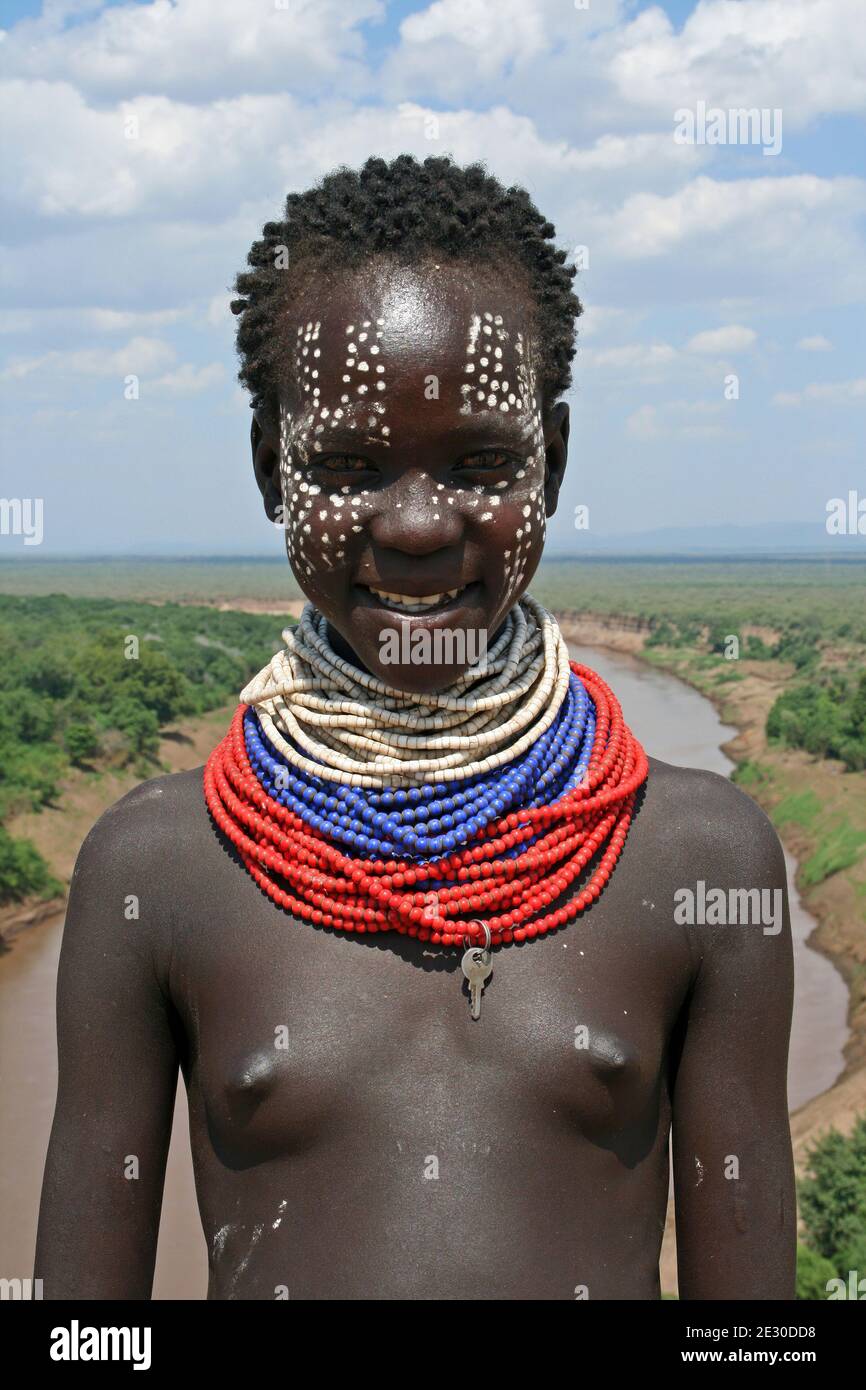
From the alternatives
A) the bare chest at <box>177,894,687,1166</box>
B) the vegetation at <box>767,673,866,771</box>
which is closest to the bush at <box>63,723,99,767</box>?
A: the vegetation at <box>767,673,866,771</box>

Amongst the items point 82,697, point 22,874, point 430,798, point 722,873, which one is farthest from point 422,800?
point 82,697

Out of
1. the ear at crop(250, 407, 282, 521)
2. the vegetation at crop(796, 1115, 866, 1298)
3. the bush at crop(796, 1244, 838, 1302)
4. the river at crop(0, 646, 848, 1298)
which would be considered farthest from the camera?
the river at crop(0, 646, 848, 1298)

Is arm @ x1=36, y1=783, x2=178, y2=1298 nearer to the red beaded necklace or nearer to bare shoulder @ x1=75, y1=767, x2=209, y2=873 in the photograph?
bare shoulder @ x1=75, y1=767, x2=209, y2=873

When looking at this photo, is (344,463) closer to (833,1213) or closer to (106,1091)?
(106,1091)

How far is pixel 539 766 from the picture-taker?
2.35m

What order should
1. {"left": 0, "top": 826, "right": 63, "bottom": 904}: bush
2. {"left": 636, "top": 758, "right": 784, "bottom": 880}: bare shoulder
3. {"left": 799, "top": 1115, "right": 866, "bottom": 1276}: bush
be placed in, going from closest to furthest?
{"left": 636, "top": 758, "right": 784, "bottom": 880}: bare shoulder
{"left": 799, "top": 1115, "right": 866, "bottom": 1276}: bush
{"left": 0, "top": 826, "right": 63, "bottom": 904}: bush

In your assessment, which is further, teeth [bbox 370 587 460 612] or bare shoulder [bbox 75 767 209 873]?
bare shoulder [bbox 75 767 209 873]

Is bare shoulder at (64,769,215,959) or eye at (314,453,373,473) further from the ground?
eye at (314,453,373,473)

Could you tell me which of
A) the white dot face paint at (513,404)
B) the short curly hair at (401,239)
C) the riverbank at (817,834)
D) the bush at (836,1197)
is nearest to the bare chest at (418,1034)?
the white dot face paint at (513,404)

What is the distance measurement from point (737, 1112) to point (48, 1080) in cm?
1412

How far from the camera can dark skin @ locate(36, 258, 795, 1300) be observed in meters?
2.09

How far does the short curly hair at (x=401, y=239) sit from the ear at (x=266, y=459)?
0.04m

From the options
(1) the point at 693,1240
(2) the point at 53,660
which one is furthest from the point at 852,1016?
(2) the point at 53,660
